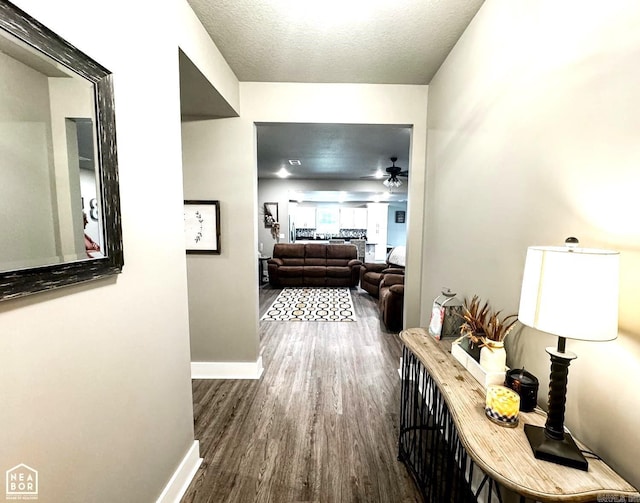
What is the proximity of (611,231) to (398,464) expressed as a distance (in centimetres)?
170

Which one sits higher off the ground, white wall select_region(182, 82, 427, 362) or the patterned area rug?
white wall select_region(182, 82, 427, 362)

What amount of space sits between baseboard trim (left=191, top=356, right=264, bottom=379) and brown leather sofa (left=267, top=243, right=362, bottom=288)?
3.81 m

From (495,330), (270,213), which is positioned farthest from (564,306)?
(270,213)

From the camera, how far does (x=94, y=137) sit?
3.13 feet

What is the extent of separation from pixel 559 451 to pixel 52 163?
1651 mm

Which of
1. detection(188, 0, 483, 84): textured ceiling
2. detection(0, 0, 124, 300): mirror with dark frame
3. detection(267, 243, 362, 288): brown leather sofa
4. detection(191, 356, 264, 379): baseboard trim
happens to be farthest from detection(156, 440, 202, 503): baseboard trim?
detection(267, 243, 362, 288): brown leather sofa

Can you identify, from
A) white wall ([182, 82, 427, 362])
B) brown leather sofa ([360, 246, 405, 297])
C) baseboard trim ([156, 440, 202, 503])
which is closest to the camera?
baseboard trim ([156, 440, 202, 503])

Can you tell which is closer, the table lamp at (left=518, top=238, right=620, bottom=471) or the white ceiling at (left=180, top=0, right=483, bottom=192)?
the table lamp at (left=518, top=238, right=620, bottom=471)

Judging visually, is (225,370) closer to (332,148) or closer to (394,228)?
(332,148)

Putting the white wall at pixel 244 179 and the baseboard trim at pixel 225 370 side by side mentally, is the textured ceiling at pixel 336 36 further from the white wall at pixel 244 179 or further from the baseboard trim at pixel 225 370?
the baseboard trim at pixel 225 370

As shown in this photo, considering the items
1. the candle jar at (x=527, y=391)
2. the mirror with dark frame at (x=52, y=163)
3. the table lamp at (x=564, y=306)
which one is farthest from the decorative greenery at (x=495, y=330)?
the mirror with dark frame at (x=52, y=163)

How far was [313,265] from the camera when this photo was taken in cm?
694

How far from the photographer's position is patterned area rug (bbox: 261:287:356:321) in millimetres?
4539

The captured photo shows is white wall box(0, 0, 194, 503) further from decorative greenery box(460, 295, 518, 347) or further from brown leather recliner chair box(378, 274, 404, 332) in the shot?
brown leather recliner chair box(378, 274, 404, 332)
